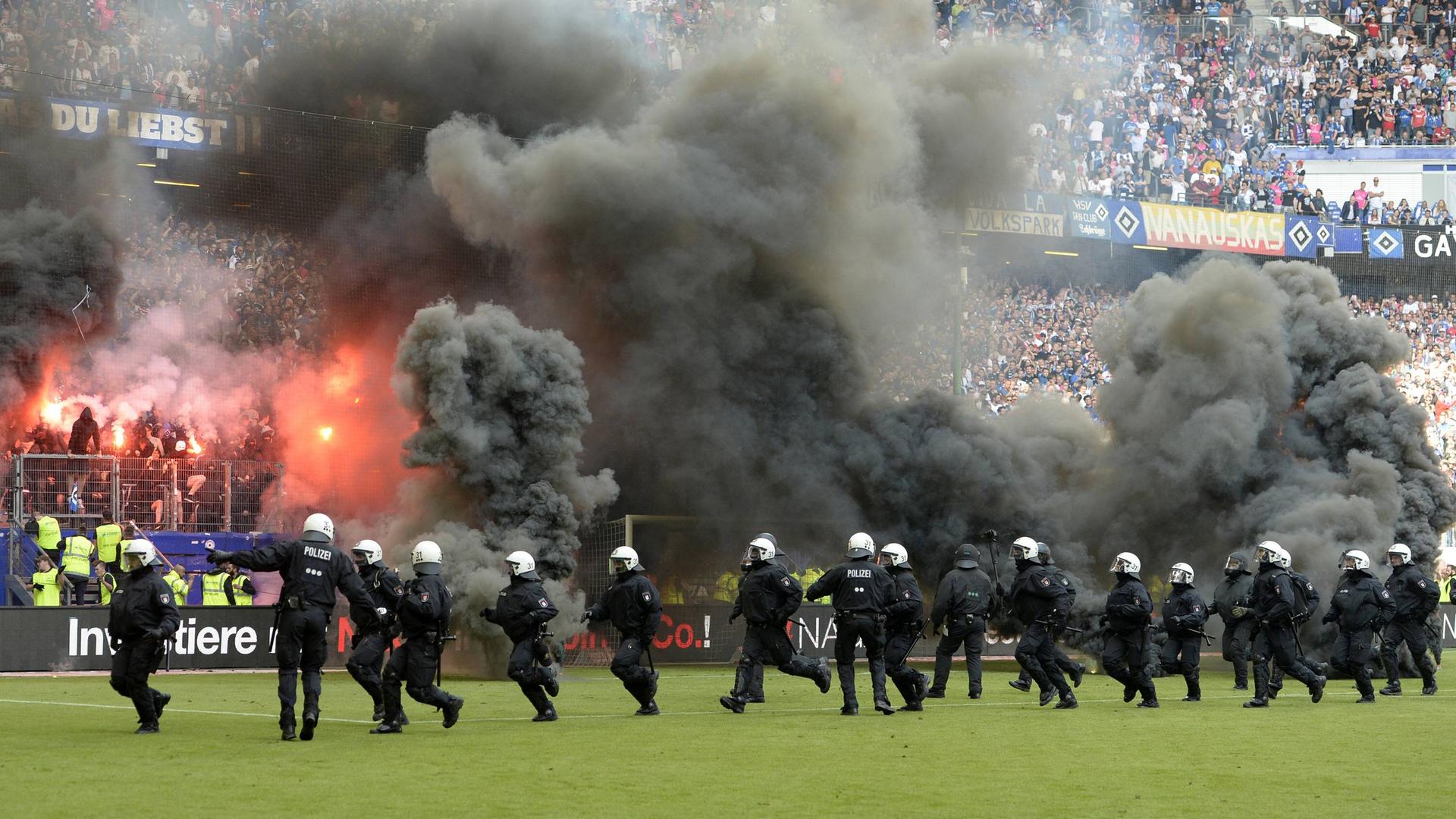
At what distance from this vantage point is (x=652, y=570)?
3112cm

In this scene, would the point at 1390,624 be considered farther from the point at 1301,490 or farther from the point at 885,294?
the point at 885,294

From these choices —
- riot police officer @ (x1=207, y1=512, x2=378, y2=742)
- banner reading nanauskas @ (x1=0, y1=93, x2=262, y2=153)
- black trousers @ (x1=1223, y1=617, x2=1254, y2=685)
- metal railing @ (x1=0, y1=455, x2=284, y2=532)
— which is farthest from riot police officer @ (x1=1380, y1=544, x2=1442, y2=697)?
banner reading nanauskas @ (x1=0, y1=93, x2=262, y2=153)

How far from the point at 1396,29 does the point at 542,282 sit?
37.7m

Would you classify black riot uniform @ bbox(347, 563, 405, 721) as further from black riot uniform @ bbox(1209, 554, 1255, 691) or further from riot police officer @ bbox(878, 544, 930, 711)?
black riot uniform @ bbox(1209, 554, 1255, 691)

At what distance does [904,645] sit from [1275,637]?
454 cm

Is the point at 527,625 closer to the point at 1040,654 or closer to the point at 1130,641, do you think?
the point at 1040,654

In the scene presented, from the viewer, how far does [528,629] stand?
52.1ft

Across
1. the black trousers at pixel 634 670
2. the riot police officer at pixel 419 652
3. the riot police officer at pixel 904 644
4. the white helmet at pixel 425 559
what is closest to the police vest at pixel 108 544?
the black trousers at pixel 634 670

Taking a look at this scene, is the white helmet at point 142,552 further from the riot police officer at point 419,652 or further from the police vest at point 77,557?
the police vest at point 77,557

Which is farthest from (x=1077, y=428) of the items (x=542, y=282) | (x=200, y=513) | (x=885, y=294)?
(x=200, y=513)

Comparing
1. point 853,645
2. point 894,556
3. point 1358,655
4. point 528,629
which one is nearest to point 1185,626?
point 1358,655

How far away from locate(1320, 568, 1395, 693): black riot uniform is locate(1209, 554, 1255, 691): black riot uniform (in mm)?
1047

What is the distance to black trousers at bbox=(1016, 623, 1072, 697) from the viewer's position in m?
18.4

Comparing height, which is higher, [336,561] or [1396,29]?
[1396,29]
